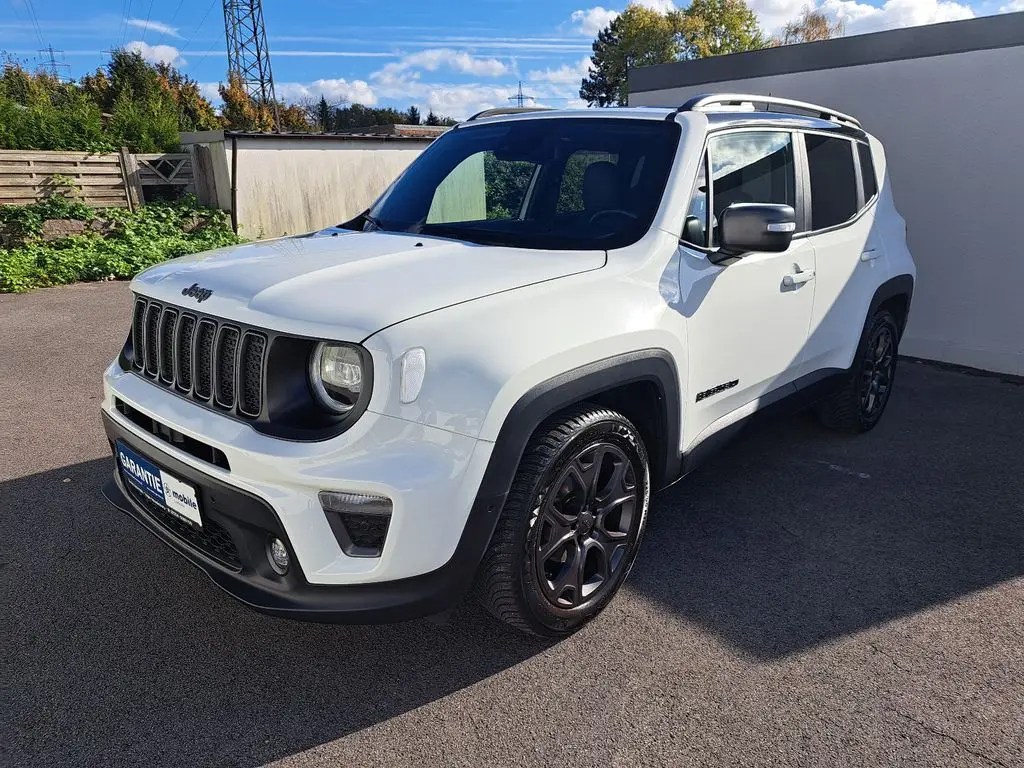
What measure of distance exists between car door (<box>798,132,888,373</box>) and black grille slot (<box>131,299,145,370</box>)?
2949mm

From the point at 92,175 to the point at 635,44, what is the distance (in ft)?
188

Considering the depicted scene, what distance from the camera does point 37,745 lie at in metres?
2.24

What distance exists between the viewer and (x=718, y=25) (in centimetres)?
5872

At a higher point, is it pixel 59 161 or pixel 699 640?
pixel 59 161

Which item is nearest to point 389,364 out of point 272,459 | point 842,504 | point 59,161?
point 272,459

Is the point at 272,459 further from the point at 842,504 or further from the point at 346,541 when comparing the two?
the point at 842,504

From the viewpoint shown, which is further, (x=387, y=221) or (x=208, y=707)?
(x=387, y=221)

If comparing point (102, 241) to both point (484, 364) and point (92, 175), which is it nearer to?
point (92, 175)

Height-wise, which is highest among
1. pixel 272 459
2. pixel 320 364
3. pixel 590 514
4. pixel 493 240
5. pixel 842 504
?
pixel 493 240

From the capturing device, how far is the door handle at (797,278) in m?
3.43

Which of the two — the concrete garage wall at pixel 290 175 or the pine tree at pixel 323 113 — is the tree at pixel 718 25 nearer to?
A: the pine tree at pixel 323 113

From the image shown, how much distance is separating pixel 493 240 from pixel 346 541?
1.36 meters

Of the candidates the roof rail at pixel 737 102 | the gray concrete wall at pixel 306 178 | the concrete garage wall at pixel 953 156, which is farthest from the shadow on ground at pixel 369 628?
the gray concrete wall at pixel 306 178

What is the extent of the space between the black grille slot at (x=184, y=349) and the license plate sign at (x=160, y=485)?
0.92ft
